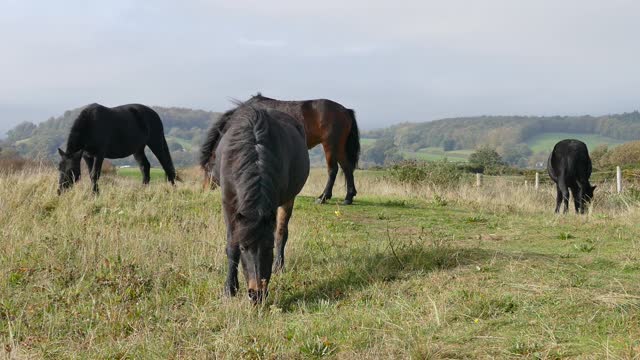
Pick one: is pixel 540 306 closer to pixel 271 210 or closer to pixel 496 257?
pixel 496 257

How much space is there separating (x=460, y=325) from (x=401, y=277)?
5.16ft

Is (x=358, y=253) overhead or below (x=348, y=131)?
below

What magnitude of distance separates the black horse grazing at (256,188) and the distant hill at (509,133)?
320 ft

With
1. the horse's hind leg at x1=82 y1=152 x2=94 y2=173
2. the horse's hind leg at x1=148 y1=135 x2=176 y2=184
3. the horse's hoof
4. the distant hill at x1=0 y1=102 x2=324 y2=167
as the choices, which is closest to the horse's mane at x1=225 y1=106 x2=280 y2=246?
the horse's hoof

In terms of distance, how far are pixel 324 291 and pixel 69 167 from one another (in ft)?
27.0

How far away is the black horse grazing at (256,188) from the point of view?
5.40 m

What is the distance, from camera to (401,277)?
6.48 metres

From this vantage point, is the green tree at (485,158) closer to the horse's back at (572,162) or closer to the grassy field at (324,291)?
the horse's back at (572,162)

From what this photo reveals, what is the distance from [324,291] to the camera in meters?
6.32

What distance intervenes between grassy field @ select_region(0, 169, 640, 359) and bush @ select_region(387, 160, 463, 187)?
9.81 metres

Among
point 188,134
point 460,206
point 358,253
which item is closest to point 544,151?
point 188,134

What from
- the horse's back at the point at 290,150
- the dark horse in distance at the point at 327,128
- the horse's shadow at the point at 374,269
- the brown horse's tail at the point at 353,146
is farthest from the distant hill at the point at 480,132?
the horse's shadow at the point at 374,269

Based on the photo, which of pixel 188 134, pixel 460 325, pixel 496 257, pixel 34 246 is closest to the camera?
pixel 460 325

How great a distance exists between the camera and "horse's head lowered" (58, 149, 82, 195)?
12432 millimetres
